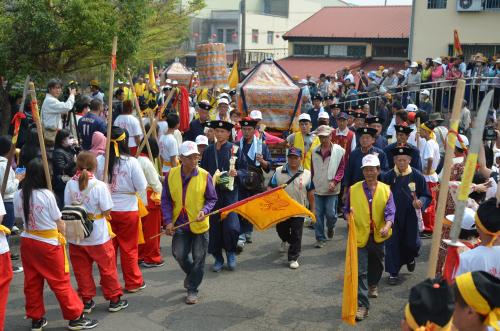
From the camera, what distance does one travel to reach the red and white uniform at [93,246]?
6.27 metres

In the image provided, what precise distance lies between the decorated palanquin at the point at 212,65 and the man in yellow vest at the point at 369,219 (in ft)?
32.5

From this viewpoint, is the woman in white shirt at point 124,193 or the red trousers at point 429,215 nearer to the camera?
the woman in white shirt at point 124,193

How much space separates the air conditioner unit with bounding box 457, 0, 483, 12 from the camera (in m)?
25.7

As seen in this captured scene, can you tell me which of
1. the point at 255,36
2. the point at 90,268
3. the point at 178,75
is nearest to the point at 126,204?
the point at 90,268

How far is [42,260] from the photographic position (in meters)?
5.93

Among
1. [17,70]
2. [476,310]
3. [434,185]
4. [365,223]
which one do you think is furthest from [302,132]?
[476,310]

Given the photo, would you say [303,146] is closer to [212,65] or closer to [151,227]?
[151,227]

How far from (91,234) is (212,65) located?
10.3 m

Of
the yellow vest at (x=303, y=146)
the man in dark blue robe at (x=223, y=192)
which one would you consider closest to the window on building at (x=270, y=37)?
the yellow vest at (x=303, y=146)

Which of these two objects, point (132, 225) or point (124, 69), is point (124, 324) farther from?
point (124, 69)

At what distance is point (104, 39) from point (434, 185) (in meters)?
6.83

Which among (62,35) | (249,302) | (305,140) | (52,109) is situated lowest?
(249,302)

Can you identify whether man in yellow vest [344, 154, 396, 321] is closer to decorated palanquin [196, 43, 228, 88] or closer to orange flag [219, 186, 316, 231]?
orange flag [219, 186, 316, 231]

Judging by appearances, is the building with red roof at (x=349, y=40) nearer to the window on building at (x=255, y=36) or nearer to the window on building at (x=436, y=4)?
the window on building at (x=436, y=4)
